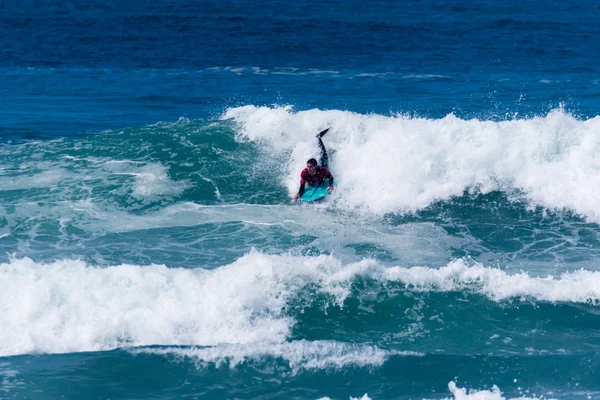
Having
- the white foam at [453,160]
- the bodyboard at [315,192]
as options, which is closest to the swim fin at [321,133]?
the white foam at [453,160]

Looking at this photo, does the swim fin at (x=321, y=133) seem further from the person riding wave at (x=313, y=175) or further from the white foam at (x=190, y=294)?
the white foam at (x=190, y=294)

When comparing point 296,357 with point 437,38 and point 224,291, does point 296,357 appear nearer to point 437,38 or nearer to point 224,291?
point 224,291

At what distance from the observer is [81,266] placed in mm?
10648

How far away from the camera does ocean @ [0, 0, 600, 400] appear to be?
28.8ft

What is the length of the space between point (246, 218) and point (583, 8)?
29908 mm

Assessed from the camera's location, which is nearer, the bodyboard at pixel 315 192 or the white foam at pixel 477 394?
the white foam at pixel 477 394

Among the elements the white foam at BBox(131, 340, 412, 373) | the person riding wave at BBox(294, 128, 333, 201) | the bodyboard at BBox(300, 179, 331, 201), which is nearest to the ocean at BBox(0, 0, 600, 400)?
the white foam at BBox(131, 340, 412, 373)

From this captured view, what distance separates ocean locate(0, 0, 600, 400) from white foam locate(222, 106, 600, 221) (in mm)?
51

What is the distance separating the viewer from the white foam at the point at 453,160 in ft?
48.1

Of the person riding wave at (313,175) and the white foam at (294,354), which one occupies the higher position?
the person riding wave at (313,175)

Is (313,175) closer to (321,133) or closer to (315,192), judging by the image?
(315,192)

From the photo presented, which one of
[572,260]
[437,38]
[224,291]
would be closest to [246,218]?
[224,291]

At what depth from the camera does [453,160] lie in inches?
614

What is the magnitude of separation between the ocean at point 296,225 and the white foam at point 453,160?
0.05 meters
